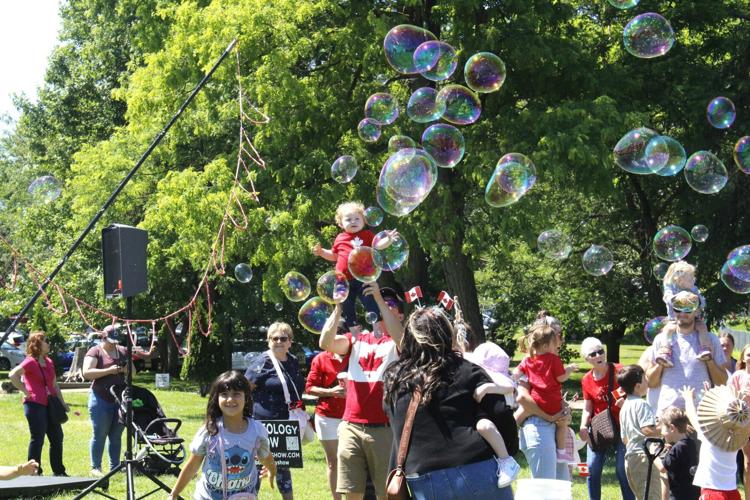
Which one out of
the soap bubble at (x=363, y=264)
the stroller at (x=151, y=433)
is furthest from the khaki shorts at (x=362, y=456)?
the stroller at (x=151, y=433)

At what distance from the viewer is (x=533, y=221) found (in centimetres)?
1466

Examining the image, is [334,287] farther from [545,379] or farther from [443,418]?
[443,418]

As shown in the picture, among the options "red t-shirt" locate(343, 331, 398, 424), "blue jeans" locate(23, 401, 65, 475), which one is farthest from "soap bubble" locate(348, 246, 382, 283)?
"blue jeans" locate(23, 401, 65, 475)

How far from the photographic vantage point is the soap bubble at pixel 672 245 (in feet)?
33.1

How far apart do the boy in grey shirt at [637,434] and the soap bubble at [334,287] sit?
223cm

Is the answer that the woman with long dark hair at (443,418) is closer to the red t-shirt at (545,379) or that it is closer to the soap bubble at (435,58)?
the red t-shirt at (545,379)

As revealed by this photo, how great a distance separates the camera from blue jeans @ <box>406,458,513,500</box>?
4301mm

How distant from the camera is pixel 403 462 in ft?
14.6

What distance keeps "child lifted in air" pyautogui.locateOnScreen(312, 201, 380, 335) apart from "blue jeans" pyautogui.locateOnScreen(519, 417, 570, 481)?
132 centimetres

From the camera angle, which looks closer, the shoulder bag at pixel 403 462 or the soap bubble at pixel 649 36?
the shoulder bag at pixel 403 462

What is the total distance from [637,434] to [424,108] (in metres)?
4.27

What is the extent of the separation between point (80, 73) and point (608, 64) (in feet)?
66.0

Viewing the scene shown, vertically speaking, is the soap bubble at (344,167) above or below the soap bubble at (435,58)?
below

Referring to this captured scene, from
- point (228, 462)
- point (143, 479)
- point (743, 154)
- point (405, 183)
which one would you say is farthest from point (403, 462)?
point (743, 154)
